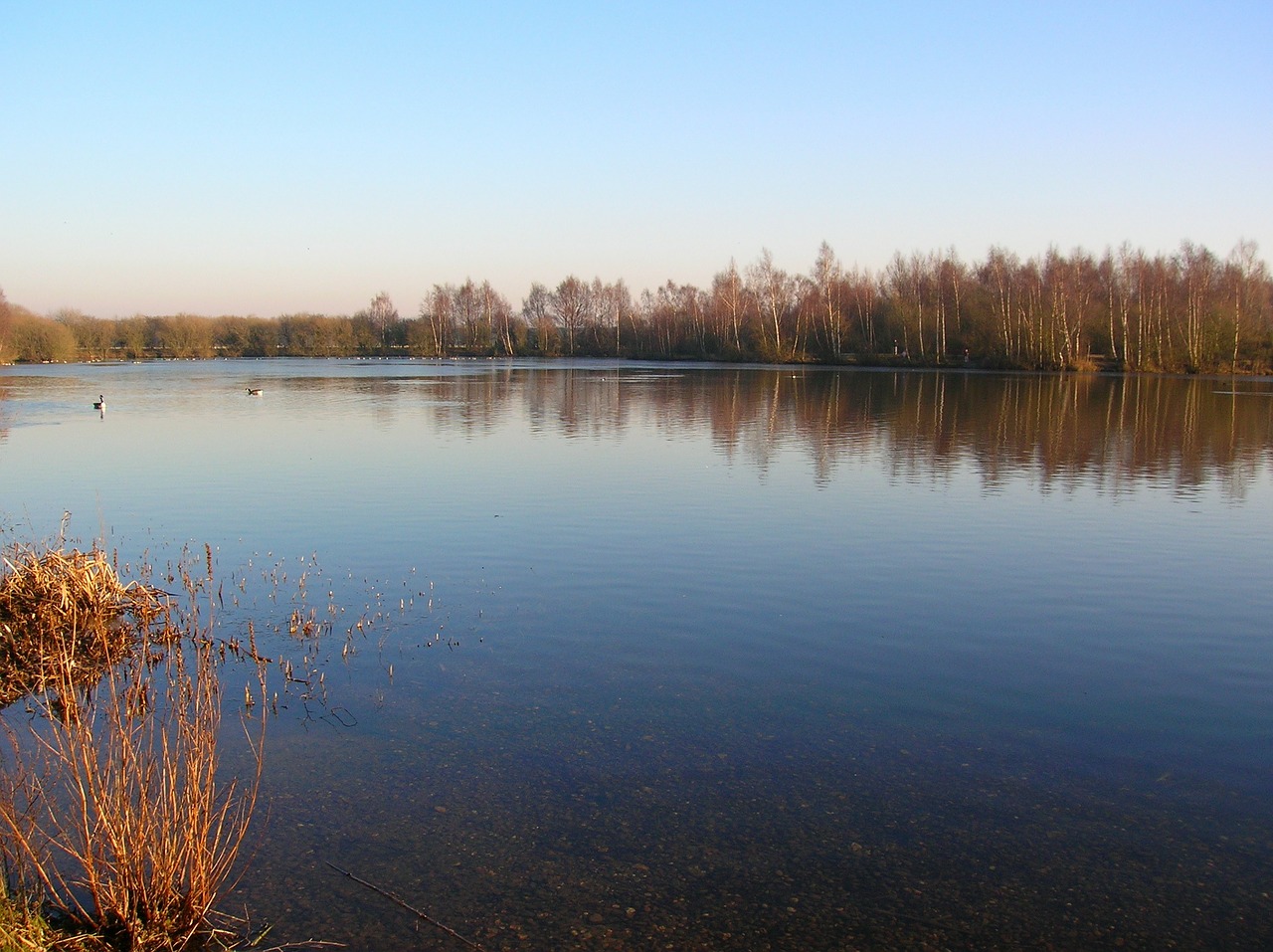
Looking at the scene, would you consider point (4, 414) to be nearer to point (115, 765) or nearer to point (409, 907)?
point (115, 765)

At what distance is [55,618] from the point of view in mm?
8531

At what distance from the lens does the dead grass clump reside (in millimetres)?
8344

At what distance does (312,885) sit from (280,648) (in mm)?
4423

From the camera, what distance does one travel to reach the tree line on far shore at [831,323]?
217 ft

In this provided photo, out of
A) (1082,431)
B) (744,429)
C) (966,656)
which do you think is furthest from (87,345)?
(966,656)

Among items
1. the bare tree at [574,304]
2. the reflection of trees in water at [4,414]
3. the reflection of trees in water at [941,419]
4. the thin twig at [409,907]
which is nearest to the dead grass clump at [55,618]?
the thin twig at [409,907]

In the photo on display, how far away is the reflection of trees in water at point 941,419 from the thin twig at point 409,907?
16.4 metres

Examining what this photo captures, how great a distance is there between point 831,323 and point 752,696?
81938 millimetres

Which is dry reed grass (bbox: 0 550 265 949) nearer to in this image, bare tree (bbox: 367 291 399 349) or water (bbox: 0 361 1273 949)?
water (bbox: 0 361 1273 949)

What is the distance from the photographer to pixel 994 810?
6316 millimetres

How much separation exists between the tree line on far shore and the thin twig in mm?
68482

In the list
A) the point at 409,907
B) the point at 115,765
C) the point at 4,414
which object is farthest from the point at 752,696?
the point at 4,414

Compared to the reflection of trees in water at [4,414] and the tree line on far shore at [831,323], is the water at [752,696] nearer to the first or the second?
the reflection of trees in water at [4,414]

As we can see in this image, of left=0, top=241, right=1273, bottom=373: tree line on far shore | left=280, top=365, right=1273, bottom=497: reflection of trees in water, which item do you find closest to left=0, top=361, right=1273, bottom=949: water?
left=280, top=365, right=1273, bottom=497: reflection of trees in water
